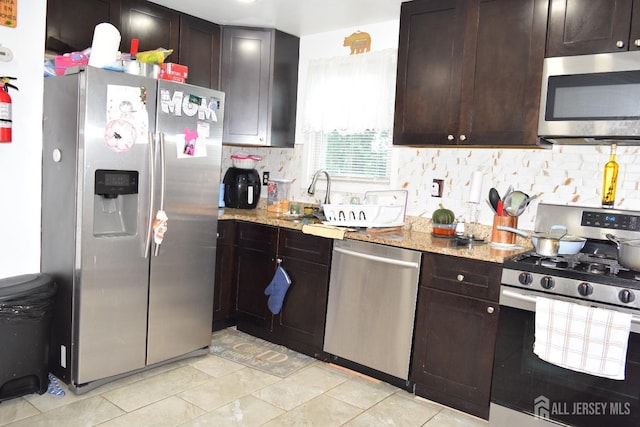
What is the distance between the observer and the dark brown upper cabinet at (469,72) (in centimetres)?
254

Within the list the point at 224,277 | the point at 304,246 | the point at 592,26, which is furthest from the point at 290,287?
the point at 592,26

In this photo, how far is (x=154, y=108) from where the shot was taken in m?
2.61

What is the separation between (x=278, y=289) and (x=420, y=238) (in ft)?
3.29

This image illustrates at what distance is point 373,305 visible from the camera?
2.79 m

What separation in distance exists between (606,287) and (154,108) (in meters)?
2.36

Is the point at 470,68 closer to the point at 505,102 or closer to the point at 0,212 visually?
the point at 505,102

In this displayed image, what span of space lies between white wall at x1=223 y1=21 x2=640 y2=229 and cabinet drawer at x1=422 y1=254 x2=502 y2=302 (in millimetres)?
650

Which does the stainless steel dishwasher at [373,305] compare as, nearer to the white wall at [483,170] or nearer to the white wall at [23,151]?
the white wall at [483,170]

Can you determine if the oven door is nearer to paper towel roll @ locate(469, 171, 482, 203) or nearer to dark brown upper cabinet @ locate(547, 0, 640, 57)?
paper towel roll @ locate(469, 171, 482, 203)

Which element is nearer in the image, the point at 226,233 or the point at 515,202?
the point at 515,202

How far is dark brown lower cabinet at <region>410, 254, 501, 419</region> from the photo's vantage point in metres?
2.39

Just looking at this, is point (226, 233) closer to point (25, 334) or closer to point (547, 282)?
point (25, 334)

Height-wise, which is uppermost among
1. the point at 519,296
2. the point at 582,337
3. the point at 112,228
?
the point at 112,228

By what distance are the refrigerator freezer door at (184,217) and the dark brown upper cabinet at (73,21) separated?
718 mm
